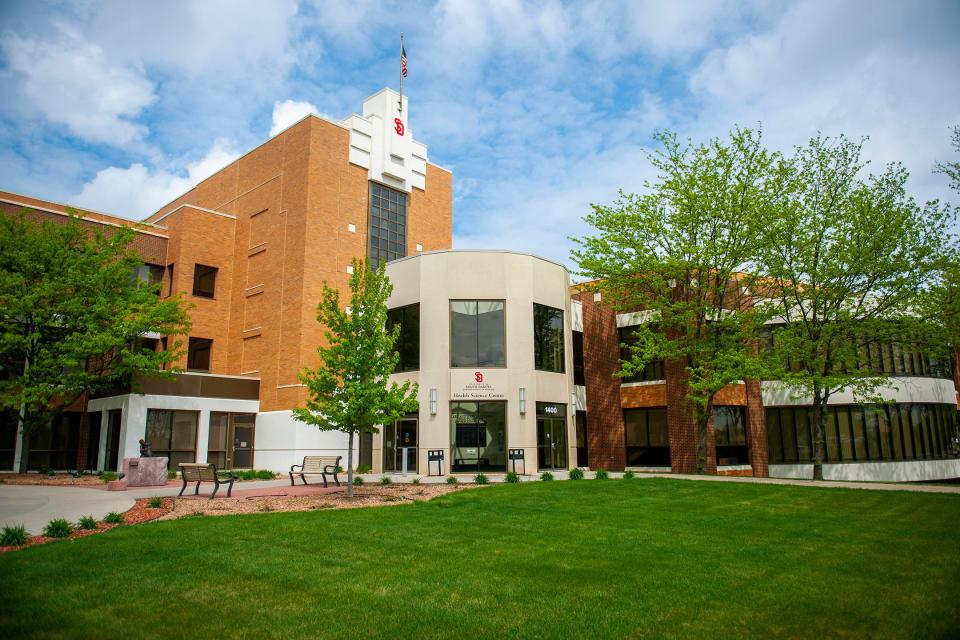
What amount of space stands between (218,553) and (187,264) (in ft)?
102

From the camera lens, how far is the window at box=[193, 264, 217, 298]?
37.9 meters

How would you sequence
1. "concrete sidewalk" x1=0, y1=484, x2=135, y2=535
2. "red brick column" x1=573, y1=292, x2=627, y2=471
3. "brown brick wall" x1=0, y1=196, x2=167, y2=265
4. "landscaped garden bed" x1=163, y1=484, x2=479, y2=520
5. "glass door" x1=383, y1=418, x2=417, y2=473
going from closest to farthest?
"concrete sidewalk" x1=0, y1=484, x2=135, y2=535, "landscaped garden bed" x1=163, y1=484, x2=479, y2=520, "glass door" x1=383, y1=418, x2=417, y2=473, "red brick column" x1=573, y1=292, x2=627, y2=471, "brown brick wall" x1=0, y1=196, x2=167, y2=265

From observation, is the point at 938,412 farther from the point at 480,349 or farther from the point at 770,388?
the point at 480,349

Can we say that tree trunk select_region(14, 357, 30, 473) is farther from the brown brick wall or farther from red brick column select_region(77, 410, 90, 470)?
the brown brick wall

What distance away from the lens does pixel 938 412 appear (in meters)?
34.6

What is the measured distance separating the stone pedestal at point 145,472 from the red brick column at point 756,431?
24563 millimetres

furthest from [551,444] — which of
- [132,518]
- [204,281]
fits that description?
[204,281]

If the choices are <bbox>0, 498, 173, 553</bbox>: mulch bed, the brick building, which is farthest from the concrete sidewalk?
the brick building

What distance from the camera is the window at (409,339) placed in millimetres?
29000

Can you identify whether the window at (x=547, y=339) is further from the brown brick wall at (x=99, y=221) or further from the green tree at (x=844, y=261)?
the brown brick wall at (x=99, y=221)

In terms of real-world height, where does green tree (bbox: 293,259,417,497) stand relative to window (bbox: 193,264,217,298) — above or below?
below

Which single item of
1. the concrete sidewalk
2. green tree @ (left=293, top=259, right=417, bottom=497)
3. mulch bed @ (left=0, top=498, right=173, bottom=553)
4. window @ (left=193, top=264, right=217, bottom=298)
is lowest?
mulch bed @ (left=0, top=498, right=173, bottom=553)

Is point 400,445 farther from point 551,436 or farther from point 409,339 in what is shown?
point 551,436

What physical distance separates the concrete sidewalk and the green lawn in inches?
118
